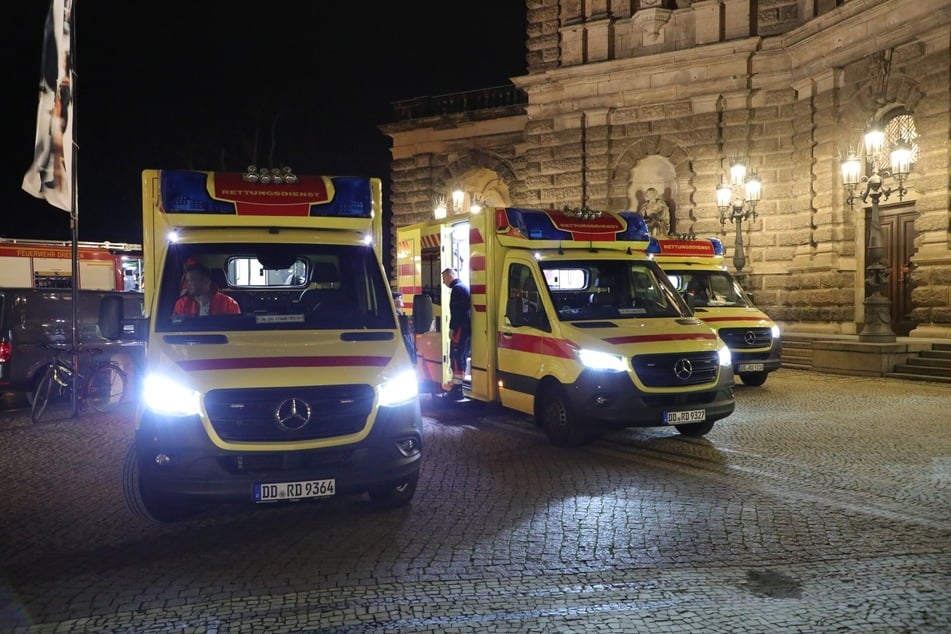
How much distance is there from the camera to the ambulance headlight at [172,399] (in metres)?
5.99

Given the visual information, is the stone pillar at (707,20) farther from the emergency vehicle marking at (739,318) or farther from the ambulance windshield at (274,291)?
the ambulance windshield at (274,291)

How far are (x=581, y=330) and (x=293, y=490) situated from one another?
4.32 m

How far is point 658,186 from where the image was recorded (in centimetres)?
2780

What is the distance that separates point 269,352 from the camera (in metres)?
6.32

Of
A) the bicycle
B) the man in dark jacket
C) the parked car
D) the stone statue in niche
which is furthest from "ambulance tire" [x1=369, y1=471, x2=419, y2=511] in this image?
the stone statue in niche

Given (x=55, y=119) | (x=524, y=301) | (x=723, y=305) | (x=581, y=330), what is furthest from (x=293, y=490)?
(x=723, y=305)

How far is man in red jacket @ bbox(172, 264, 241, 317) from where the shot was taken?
23.1 feet

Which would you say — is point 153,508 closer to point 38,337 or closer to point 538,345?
point 538,345

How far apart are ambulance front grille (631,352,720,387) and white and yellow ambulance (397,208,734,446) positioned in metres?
0.01

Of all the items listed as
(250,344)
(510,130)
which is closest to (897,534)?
(250,344)

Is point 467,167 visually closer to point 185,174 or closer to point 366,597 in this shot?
point 185,174

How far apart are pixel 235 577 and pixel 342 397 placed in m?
1.41

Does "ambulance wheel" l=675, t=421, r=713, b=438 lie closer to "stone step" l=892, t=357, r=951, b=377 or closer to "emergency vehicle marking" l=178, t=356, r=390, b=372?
"emergency vehicle marking" l=178, t=356, r=390, b=372

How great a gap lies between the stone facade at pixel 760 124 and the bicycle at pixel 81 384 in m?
17.0
